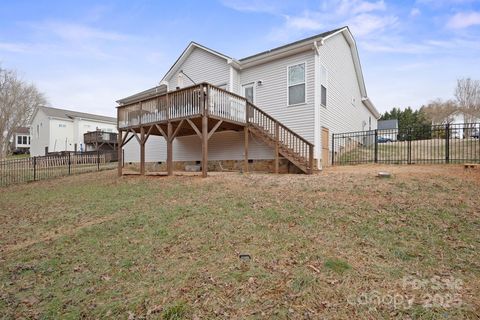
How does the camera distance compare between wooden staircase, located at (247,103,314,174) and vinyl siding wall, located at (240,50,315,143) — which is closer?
wooden staircase, located at (247,103,314,174)

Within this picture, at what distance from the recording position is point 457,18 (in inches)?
479

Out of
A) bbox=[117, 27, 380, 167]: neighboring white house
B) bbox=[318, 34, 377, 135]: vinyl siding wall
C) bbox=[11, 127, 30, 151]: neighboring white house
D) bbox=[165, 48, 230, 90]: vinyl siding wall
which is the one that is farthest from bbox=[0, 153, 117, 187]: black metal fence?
bbox=[11, 127, 30, 151]: neighboring white house

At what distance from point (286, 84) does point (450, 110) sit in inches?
1472

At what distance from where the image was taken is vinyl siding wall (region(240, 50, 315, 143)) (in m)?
11.6

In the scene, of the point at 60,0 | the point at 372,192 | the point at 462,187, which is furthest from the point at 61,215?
the point at 60,0

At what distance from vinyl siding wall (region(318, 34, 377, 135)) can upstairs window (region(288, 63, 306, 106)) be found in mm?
1027

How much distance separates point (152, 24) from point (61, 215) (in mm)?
12505

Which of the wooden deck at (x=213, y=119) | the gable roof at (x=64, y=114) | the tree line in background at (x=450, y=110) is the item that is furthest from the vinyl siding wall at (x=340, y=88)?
the gable roof at (x=64, y=114)

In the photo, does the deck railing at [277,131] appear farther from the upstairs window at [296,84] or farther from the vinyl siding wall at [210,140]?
the upstairs window at [296,84]

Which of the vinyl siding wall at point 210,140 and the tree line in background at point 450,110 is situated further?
the tree line in background at point 450,110

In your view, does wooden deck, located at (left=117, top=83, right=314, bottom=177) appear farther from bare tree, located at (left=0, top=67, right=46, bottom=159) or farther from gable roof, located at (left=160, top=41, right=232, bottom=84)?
bare tree, located at (left=0, top=67, right=46, bottom=159)

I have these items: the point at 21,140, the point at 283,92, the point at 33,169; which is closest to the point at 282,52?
the point at 283,92

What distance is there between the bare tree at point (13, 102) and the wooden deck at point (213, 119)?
3186cm

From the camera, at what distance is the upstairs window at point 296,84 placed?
39.0 ft
